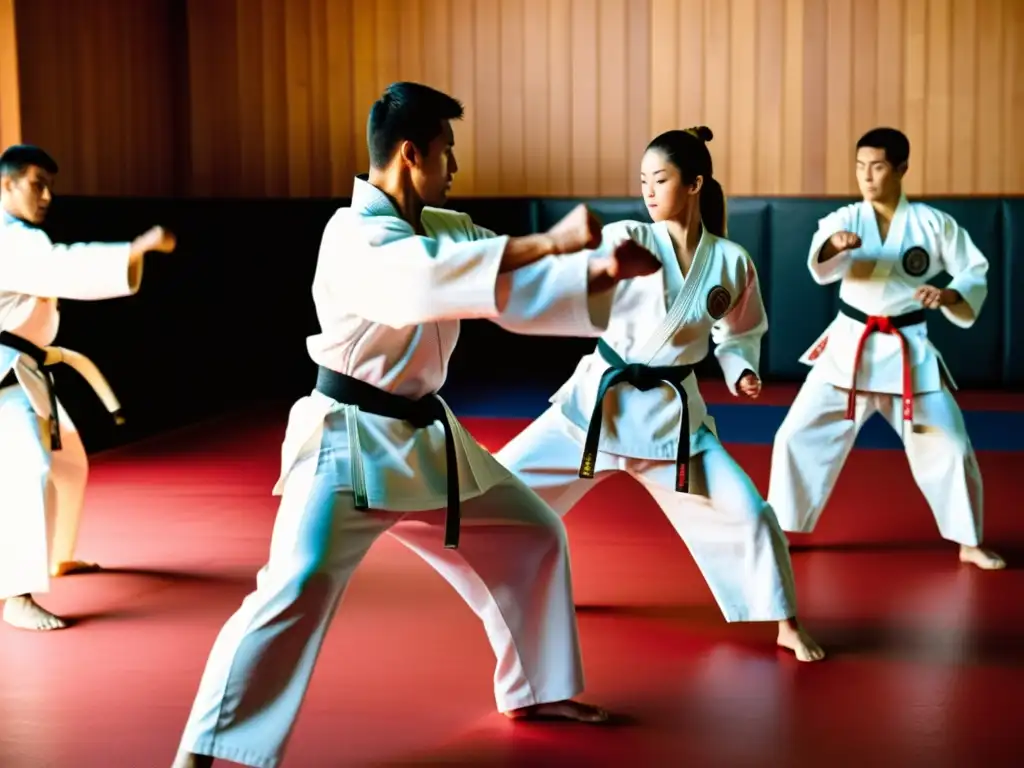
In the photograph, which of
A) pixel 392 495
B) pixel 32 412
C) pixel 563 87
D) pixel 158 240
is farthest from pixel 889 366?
pixel 563 87

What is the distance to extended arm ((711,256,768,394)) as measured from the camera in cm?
325

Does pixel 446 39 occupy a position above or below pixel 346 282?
above

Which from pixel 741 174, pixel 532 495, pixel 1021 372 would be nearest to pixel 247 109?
pixel 741 174

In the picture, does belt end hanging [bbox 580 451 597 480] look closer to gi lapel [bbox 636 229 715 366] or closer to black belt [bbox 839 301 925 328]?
gi lapel [bbox 636 229 715 366]

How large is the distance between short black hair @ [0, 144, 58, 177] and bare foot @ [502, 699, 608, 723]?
6.19 feet

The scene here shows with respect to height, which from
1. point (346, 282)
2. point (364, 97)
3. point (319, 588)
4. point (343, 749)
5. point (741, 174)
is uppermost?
point (364, 97)

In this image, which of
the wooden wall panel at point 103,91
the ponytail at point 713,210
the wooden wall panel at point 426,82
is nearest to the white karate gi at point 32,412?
the ponytail at point 713,210

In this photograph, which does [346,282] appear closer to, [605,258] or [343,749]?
[605,258]

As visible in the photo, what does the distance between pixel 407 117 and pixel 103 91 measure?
478 cm

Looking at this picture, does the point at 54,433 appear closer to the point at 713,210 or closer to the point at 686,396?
the point at 686,396

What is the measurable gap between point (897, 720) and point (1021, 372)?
4807 millimetres

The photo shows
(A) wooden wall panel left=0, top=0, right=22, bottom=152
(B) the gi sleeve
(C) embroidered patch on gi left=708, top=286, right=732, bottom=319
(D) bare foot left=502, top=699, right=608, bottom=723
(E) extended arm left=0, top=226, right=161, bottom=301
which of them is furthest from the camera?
(A) wooden wall panel left=0, top=0, right=22, bottom=152

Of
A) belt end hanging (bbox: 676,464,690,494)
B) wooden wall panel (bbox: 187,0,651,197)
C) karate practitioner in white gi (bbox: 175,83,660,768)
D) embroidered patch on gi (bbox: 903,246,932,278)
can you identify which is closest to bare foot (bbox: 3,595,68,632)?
karate practitioner in white gi (bbox: 175,83,660,768)

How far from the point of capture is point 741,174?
7.56 m
